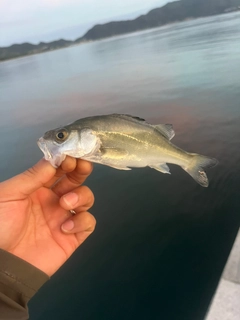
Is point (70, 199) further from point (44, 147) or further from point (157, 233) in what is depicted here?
point (157, 233)

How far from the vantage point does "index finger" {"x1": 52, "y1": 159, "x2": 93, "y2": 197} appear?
3.16 metres

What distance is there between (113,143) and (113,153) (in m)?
0.12

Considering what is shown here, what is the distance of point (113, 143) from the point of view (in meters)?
3.11

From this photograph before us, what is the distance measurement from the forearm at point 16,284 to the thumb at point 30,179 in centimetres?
63

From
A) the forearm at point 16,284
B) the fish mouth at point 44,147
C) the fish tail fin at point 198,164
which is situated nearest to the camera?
the forearm at point 16,284

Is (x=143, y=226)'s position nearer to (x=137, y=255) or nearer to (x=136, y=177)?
(x=137, y=255)

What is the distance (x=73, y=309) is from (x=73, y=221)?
11.1ft

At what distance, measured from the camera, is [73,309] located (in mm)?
5832

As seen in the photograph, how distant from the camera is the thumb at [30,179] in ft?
9.67

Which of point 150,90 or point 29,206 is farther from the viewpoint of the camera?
point 150,90

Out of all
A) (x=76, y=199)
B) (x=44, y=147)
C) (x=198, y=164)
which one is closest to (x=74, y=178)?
(x=76, y=199)

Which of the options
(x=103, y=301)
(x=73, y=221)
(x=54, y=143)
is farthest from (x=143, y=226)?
(x=54, y=143)

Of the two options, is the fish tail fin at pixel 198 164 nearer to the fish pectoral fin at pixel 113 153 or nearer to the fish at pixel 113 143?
the fish at pixel 113 143

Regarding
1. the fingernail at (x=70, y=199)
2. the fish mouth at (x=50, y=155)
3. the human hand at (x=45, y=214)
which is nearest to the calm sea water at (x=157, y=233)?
the human hand at (x=45, y=214)
